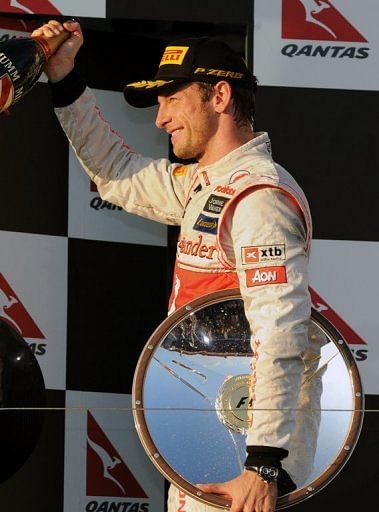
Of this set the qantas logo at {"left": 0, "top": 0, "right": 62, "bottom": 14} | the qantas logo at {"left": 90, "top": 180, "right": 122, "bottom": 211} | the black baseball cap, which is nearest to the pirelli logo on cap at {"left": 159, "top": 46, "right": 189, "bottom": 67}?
the black baseball cap

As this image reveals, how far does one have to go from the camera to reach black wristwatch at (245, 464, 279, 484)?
5.88ft

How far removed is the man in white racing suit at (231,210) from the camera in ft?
6.00

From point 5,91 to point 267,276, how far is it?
0.57 m

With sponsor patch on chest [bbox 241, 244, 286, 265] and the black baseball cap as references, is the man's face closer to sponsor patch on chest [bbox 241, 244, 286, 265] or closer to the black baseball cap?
the black baseball cap

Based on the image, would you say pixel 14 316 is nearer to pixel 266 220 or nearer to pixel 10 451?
pixel 10 451

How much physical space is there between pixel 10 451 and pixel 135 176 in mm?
539

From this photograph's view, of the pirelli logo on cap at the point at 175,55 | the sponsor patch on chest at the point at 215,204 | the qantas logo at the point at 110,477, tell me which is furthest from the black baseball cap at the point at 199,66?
the qantas logo at the point at 110,477

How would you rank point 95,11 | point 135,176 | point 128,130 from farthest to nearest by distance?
1. point 128,130
2. point 95,11
3. point 135,176

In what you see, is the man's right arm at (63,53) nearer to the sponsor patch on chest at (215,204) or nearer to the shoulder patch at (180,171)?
the shoulder patch at (180,171)

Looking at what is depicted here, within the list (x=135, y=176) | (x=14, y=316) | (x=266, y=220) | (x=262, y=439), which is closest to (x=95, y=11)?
(x=135, y=176)

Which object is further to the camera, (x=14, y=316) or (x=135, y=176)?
(x=14, y=316)

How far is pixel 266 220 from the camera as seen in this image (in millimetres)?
1914

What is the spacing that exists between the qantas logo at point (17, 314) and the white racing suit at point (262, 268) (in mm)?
546

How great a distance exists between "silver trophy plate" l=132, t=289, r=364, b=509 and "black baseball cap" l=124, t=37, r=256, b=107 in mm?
404
